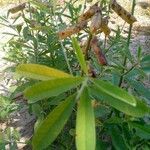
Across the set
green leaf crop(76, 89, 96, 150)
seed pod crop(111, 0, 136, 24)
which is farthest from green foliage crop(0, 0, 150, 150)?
seed pod crop(111, 0, 136, 24)

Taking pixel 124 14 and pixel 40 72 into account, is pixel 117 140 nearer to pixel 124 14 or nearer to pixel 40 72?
pixel 124 14

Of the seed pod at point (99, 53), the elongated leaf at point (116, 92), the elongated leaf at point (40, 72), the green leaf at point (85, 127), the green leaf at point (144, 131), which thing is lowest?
the green leaf at point (144, 131)

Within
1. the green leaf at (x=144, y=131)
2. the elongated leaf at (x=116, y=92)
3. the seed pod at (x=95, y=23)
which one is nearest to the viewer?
the elongated leaf at (x=116, y=92)

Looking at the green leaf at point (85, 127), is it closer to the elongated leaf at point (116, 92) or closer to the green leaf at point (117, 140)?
the elongated leaf at point (116, 92)

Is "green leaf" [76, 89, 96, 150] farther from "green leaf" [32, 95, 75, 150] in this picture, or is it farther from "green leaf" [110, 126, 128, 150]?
"green leaf" [110, 126, 128, 150]

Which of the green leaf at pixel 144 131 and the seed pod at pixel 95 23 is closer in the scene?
the seed pod at pixel 95 23

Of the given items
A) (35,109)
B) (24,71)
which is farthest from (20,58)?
(24,71)

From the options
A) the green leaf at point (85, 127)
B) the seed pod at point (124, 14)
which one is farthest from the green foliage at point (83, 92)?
the seed pod at point (124, 14)
